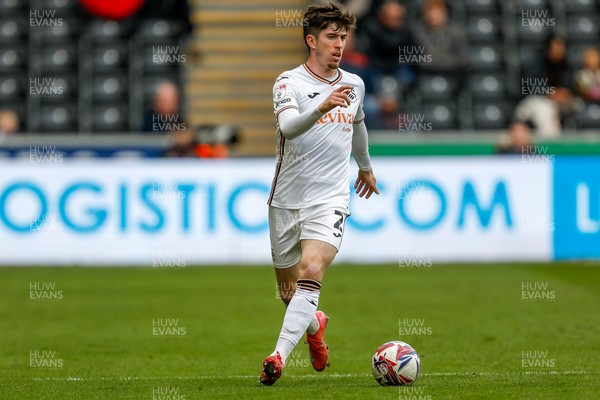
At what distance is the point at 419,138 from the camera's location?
19453 mm

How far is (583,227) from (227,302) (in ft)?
20.7

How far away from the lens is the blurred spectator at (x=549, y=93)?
67.2 feet

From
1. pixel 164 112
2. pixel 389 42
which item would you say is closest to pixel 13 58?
pixel 164 112

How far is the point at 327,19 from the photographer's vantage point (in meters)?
8.59

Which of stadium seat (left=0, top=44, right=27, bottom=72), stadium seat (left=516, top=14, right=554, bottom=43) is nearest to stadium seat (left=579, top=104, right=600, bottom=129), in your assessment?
stadium seat (left=516, top=14, right=554, bottom=43)

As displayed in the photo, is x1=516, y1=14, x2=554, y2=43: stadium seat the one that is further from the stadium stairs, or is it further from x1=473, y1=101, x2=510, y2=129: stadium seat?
the stadium stairs

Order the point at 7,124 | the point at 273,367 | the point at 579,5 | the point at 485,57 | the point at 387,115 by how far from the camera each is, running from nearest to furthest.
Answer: the point at 273,367
the point at 7,124
the point at 387,115
the point at 485,57
the point at 579,5

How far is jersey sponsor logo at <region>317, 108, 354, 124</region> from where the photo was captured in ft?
28.8

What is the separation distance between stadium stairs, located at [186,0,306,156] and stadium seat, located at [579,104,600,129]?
501cm

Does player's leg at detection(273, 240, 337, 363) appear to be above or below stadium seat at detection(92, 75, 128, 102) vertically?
below

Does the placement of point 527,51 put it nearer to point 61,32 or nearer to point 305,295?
point 61,32

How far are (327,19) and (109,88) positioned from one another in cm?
1453

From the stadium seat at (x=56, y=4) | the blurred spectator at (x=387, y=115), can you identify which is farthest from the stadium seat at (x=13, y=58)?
the blurred spectator at (x=387, y=115)

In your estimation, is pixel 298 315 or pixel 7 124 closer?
pixel 298 315
